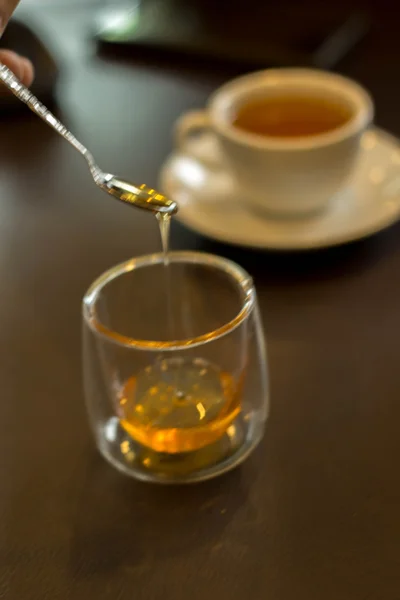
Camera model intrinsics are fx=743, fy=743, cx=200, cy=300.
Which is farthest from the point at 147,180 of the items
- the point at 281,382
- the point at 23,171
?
the point at 281,382

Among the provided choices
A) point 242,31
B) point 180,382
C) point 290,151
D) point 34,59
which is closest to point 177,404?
point 180,382

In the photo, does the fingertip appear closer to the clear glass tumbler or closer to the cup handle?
the clear glass tumbler

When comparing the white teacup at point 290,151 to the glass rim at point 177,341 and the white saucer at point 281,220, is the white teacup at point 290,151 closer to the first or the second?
the white saucer at point 281,220

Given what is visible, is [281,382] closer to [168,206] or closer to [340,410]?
[340,410]

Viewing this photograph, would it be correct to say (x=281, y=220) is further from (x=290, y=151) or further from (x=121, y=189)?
(x=121, y=189)

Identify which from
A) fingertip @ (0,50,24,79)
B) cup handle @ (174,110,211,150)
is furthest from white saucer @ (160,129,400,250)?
fingertip @ (0,50,24,79)
